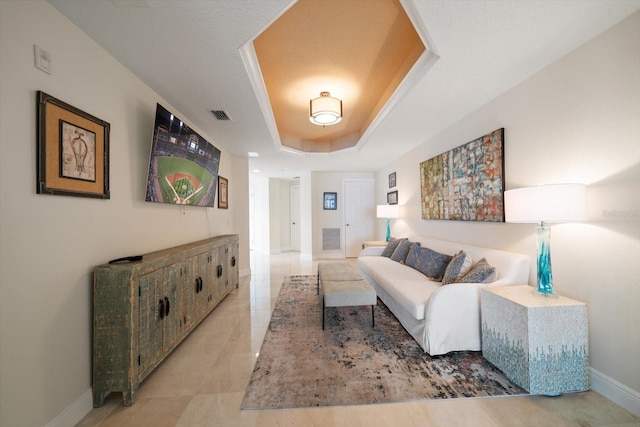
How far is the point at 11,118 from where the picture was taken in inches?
48.9

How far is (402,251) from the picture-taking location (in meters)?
4.00

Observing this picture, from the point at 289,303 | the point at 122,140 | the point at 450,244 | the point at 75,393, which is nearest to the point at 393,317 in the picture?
the point at 450,244

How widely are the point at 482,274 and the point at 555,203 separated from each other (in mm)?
857

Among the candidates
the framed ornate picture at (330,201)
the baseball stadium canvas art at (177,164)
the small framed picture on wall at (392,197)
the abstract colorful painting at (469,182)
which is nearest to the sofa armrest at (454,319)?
the abstract colorful painting at (469,182)

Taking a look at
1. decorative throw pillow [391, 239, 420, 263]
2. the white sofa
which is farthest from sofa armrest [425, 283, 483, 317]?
decorative throw pillow [391, 239, 420, 263]

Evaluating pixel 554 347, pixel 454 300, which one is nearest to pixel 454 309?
pixel 454 300

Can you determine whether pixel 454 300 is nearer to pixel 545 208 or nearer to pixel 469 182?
pixel 545 208

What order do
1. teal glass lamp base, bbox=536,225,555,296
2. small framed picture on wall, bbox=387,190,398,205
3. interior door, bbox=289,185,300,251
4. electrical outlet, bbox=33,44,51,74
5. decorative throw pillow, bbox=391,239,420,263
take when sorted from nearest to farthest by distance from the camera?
1. electrical outlet, bbox=33,44,51,74
2. teal glass lamp base, bbox=536,225,555,296
3. decorative throw pillow, bbox=391,239,420,263
4. small framed picture on wall, bbox=387,190,398,205
5. interior door, bbox=289,185,300,251

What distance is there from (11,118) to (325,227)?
20.0ft

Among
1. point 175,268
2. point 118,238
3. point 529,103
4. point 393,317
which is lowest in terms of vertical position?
point 393,317

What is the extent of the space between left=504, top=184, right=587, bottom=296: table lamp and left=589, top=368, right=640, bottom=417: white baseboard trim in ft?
1.88

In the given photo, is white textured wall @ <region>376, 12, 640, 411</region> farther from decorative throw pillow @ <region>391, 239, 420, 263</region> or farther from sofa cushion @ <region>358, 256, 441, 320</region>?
decorative throw pillow @ <region>391, 239, 420, 263</region>

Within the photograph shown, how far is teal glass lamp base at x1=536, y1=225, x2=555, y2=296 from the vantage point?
186 cm

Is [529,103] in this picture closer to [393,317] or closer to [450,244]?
[450,244]
